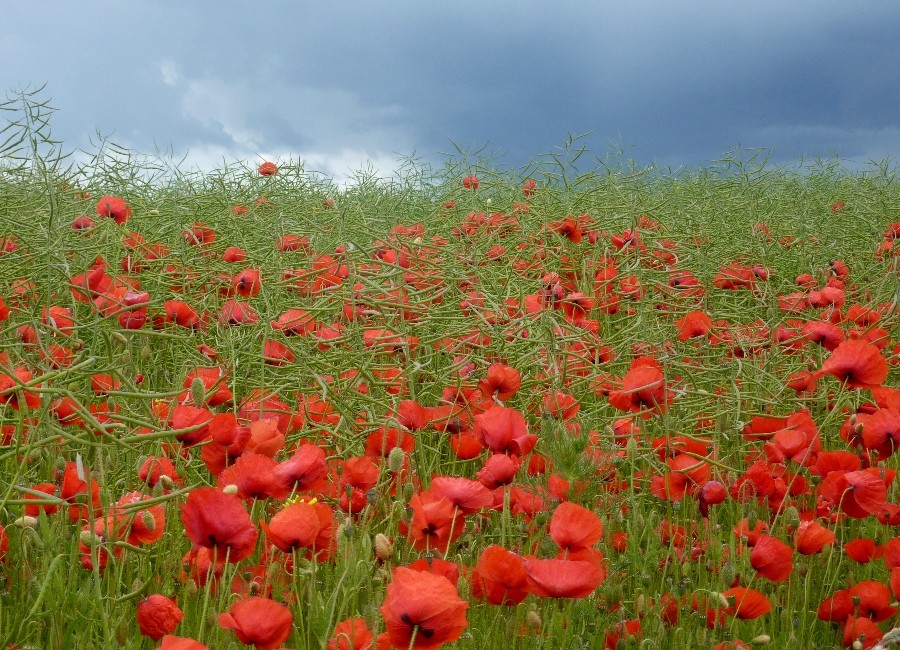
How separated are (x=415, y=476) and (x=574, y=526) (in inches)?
28.0

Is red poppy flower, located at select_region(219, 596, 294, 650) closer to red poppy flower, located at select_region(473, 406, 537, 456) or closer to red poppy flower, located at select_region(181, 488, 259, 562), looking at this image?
red poppy flower, located at select_region(181, 488, 259, 562)

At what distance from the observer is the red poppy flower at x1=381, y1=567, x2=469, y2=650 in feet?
2.81

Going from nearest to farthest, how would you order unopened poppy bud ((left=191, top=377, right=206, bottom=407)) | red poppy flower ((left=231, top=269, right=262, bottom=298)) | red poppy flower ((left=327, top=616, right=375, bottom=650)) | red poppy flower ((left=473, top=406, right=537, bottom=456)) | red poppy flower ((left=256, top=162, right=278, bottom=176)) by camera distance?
red poppy flower ((left=327, top=616, right=375, bottom=650)) < unopened poppy bud ((left=191, top=377, right=206, bottom=407)) < red poppy flower ((left=473, top=406, right=537, bottom=456)) < red poppy flower ((left=231, top=269, right=262, bottom=298)) < red poppy flower ((left=256, top=162, right=278, bottom=176))

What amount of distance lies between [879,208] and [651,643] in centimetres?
488

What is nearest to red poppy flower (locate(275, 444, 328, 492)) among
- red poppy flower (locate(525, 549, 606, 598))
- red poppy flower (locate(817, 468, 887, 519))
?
red poppy flower (locate(525, 549, 606, 598))

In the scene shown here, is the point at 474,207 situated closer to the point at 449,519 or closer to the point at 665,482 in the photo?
the point at 665,482

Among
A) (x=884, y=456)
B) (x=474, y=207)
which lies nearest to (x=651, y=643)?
(x=884, y=456)

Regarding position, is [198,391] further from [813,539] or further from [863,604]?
[863,604]

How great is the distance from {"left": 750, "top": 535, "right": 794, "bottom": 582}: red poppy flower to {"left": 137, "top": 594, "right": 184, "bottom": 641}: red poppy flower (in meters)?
0.87

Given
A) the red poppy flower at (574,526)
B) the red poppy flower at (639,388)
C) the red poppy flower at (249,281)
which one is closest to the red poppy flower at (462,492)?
the red poppy flower at (574,526)

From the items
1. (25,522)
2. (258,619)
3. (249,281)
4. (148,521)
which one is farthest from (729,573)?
(249,281)

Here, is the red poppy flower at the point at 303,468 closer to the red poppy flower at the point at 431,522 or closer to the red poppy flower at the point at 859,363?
the red poppy flower at the point at 431,522

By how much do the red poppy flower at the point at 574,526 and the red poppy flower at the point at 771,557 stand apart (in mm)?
369

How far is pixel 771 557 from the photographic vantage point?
138 centimetres
